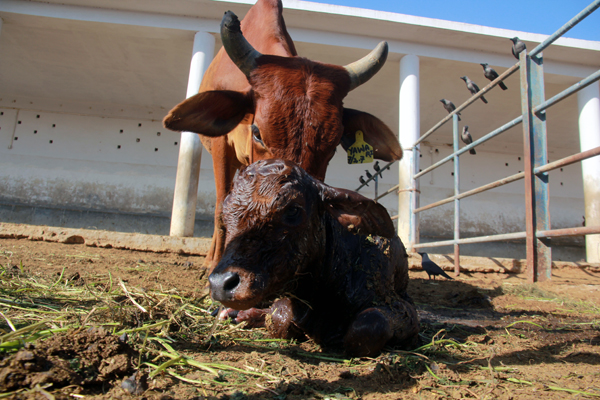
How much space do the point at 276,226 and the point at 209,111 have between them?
71.4 inches

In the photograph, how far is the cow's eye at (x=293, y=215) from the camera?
1.58 m

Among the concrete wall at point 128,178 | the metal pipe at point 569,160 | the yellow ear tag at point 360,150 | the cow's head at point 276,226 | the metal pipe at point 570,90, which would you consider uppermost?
the concrete wall at point 128,178

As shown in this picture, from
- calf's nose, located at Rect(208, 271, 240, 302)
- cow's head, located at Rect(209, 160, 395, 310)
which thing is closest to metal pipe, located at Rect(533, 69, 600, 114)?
cow's head, located at Rect(209, 160, 395, 310)

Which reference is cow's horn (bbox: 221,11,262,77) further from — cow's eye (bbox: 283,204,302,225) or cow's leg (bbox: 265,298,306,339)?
cow's leg (bbox: 265,298,306,339)

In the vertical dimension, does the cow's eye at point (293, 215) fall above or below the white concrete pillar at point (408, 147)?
below

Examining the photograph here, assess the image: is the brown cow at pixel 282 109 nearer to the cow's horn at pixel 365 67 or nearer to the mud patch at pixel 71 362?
the cow's horn at pixel 365 67

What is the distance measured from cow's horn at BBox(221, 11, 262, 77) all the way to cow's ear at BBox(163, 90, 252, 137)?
234 mm

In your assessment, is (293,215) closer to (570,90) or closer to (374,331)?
(374,331)

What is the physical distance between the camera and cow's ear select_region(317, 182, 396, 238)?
1.67 metres

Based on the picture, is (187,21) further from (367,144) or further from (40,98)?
(40,98)

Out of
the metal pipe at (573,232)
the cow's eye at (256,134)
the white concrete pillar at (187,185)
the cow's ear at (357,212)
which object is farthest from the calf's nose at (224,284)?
the white concrete pillar at (187,185)

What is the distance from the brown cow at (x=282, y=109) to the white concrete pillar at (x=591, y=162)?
7221mm

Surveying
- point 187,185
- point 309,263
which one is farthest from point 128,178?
point 309,263

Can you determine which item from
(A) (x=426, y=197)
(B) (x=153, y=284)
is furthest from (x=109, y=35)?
(A) (x=426, y=197)
